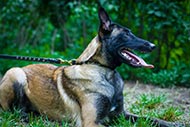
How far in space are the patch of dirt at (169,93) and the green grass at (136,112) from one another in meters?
0.16

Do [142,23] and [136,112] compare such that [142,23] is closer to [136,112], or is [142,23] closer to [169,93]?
[169,93]

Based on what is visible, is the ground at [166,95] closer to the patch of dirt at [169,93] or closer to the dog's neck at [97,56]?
the patch of dirt at [169,93]

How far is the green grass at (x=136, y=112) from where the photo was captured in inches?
173

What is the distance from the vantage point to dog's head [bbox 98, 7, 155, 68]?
448 cm

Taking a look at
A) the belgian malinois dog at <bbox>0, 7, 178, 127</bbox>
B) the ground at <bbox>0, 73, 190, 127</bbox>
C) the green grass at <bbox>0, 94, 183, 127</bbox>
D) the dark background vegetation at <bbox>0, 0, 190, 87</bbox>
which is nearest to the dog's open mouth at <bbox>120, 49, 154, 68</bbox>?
the belgian malinois dog at <bbox>0, 7, 178, 127</bbox>

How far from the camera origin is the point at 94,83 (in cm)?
453

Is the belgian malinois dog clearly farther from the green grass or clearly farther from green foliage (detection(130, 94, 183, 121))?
green foliage (detection(130, 94, 183, 121))

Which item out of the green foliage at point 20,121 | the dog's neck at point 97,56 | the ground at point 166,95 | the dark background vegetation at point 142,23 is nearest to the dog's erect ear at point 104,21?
the dog's neck at point 97,56

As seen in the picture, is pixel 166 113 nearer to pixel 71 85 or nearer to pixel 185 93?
pixel 71 85

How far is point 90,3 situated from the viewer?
9625 mm

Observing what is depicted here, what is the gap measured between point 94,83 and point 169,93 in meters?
2.92

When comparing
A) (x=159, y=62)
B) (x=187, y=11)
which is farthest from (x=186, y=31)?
(x=159, y=62)

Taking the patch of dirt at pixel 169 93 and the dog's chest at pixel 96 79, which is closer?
the dog's chest at pixel 96 79

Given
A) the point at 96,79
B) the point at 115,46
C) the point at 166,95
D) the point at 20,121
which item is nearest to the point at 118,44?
the point at 115,46
